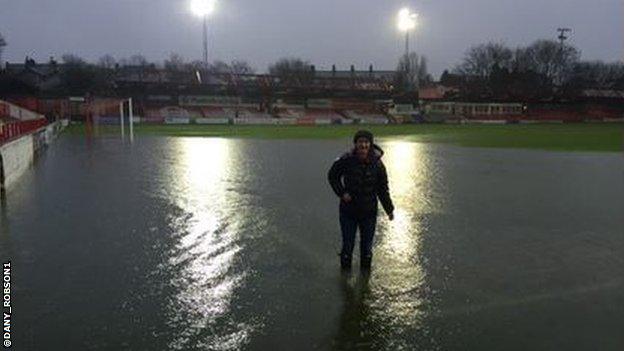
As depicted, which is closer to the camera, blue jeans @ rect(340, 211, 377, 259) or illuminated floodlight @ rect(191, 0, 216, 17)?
blue jeans @ rect(340, 211, 377, 259)

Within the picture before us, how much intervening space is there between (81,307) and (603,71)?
125272 mm

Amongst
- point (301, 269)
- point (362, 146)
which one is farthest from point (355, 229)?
point (362, 146)

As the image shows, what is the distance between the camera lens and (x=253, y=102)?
279 ft

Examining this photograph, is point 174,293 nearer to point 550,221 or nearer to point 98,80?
point 550,221

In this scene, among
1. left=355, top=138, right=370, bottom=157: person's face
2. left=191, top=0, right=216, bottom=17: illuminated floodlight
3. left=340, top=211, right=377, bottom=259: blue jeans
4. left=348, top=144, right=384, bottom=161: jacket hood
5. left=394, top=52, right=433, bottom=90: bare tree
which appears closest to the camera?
left=355, top=138, right=370, bottom=157: person's face

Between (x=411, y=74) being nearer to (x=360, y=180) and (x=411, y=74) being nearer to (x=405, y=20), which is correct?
(x=405, y=20)

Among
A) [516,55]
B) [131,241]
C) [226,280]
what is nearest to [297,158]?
[131,241]

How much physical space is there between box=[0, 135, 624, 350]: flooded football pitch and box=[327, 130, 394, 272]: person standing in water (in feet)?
1.43

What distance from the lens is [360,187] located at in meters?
7.02

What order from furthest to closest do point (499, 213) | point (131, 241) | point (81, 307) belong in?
point (499, 213) < point (131, 241) < point (81, 307)

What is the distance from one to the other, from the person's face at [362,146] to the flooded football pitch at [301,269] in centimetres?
132

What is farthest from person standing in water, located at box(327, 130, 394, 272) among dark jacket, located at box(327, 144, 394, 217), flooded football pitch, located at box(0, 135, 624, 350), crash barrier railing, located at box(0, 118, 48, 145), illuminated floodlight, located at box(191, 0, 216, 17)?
illuminated floodlight, located at box(191, 0, 216, 17)

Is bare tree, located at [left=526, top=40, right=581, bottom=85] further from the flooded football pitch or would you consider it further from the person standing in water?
the person standing in water

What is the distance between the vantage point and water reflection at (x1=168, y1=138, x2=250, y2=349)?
17.2 feet
